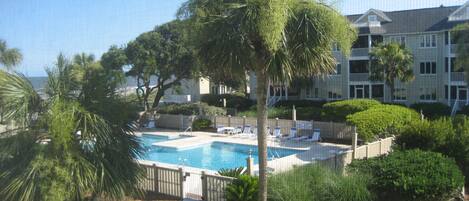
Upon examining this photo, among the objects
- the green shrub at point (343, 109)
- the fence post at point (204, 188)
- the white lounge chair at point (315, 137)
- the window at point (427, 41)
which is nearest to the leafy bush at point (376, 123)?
the white lounge chair at point (315, 137)

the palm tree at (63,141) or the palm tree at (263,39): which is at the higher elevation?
the palm tree at (263,39)

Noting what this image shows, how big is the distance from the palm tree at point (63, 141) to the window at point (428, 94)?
25.9 meters

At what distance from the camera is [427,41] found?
29141 mm

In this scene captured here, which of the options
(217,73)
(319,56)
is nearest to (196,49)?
(217,73)

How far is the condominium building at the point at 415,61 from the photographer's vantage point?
27953 millimetres

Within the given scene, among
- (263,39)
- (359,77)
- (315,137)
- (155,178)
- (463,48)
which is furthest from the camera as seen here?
(359,77)

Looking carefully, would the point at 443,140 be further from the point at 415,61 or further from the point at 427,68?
the point at 427,68

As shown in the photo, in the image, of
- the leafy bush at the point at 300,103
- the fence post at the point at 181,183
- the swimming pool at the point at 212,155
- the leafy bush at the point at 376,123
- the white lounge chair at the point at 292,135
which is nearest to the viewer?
the fence post at the point at 181,183

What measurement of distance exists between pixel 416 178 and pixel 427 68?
23679 millimetres

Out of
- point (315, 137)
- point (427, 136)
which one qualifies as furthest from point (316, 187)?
point (315, 137)

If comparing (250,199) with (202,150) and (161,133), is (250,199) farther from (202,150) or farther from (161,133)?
(161,133)

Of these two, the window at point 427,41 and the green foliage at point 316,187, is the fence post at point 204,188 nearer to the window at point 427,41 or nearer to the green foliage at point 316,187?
the green foliage at point 316,187

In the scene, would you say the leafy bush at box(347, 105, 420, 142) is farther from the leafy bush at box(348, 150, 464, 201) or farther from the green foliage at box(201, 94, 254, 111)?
the green foliage at box(201, 94, 254, 111)

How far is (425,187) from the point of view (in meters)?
7.63
